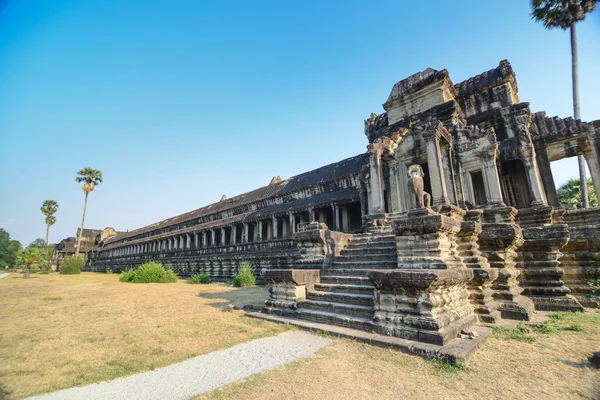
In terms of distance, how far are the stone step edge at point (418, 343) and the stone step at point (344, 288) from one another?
1.10 m

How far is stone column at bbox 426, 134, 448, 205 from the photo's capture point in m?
7.75

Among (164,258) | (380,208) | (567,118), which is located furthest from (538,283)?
(164,258)

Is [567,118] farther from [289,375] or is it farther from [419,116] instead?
[289,375]

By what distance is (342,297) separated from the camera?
6.13 meters

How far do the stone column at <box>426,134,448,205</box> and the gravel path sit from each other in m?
5.24

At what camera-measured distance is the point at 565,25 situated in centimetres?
1653

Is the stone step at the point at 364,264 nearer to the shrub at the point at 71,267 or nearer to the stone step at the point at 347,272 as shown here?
the stone step at the point at 347,272

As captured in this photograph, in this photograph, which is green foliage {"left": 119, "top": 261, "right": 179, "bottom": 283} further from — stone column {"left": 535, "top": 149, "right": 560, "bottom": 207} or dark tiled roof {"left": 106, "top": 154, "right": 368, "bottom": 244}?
stone column {"left": 535, "top": 149, "right": 560, "bottom": 207}

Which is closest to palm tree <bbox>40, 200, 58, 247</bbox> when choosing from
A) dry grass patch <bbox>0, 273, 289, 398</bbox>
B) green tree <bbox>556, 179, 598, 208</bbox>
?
dry grass patch <bbox>0, 273, 289, 398</bbox>

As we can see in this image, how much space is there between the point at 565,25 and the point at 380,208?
18.5 m

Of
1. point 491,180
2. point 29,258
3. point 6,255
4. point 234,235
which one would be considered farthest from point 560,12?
point 6,255

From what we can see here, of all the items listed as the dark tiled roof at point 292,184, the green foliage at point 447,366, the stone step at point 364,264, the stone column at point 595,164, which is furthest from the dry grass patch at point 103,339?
the stone column at point 595,164

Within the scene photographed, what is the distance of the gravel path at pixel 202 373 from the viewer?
304 cm

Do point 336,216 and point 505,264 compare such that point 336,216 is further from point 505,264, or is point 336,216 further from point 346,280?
point 505,264
